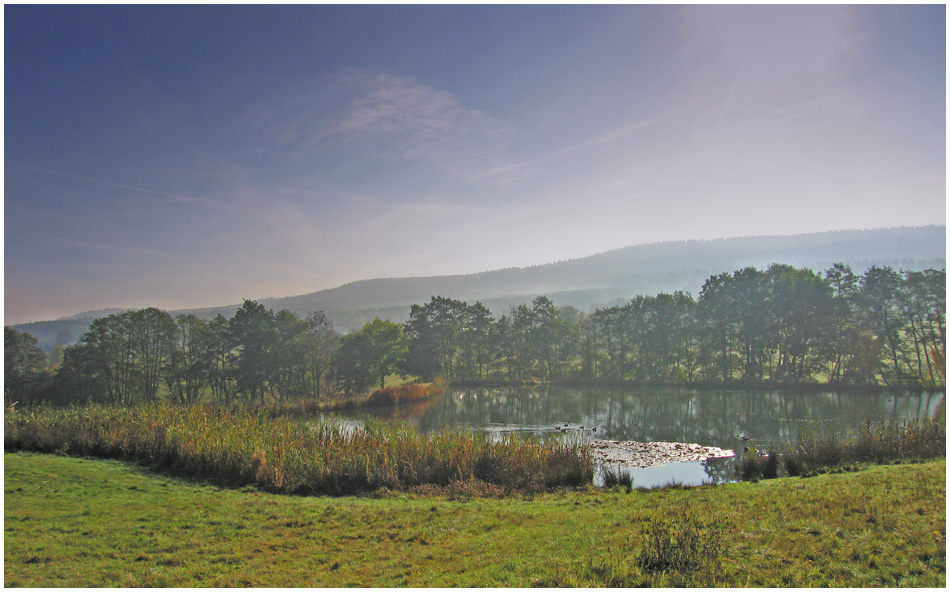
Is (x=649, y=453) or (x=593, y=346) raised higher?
(x=593, y=346)

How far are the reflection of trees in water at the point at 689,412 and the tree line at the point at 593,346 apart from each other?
7409mm

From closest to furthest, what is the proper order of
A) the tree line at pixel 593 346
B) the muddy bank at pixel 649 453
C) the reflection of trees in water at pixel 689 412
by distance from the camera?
the muddy bank at pixel 649 453 → the reflection of trees in water at pixel 689 412 → the tree line at pixel 593 346

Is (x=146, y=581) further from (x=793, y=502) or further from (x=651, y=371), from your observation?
(x=651, y=371)

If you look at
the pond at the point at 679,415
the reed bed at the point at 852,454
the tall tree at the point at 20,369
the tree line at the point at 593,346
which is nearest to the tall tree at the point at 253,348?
the tree line at the point at 593,346

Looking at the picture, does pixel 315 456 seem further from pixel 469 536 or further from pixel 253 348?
pixel 253 348

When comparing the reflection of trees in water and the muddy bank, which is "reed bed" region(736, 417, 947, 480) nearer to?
the muddy bank

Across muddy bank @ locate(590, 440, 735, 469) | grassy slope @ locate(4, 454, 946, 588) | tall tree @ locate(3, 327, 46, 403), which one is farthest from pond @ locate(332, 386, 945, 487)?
tall tree @ locate(3, 327, 46, 403)

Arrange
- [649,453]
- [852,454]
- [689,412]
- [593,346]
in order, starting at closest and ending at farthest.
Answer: [852,454] < [649,453] < [689,412] < [593,346]

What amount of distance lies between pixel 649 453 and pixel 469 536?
1267 cm

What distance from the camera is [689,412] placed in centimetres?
3106

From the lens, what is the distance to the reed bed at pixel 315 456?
1340 centimetres

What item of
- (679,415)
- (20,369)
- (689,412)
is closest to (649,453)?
(679,415)

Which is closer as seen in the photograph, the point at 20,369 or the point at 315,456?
the point at 315,456

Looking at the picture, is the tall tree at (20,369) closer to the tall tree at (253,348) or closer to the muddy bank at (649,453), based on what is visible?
the tall tree at (253,348)
